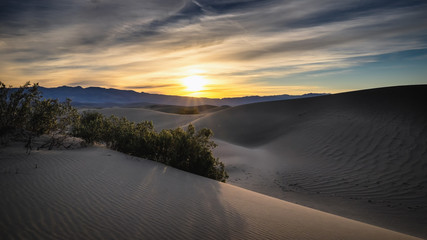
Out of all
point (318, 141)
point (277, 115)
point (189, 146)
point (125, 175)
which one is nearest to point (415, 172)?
point (318, 141)

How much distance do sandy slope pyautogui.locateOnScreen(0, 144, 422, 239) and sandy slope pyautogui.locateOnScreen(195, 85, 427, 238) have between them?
2.98m

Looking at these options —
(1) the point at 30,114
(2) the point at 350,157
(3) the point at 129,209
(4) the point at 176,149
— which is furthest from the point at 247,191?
(2) the point at 350,157

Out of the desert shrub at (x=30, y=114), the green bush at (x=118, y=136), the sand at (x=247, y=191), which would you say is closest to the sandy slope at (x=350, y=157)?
the sand at (x=247, y=191)

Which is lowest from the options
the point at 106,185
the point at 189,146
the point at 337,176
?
the point at 337,176

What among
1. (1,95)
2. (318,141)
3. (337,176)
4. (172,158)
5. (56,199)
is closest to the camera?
(56,199)

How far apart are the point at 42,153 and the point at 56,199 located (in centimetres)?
296

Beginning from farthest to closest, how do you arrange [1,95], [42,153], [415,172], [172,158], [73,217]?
1. [415,172]
2. [172,158]
3. [1,95]
4. [42,153]
5. [73,217]

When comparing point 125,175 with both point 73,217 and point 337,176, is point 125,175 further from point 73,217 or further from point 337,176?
point 337,176

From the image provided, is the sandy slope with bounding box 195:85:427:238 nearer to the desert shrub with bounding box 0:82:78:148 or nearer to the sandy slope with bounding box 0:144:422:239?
the sandy slope with bounding box 0:144:422:239

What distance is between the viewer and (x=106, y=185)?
3828 millimetres

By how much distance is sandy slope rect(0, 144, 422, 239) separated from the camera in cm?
251

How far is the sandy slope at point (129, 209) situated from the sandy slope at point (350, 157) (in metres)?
2.98

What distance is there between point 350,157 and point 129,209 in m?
10.1

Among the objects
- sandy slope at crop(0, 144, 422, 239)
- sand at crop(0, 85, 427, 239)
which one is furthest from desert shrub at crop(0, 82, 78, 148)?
sandy slope at crop(0, 144, 422, 239)
